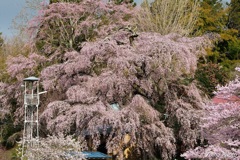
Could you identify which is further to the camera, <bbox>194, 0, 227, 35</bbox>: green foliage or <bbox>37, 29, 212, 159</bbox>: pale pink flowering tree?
<bbox>194, 0, 227, 35</bbox>: green foliage

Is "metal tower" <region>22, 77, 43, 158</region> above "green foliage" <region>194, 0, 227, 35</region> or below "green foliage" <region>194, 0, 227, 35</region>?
below

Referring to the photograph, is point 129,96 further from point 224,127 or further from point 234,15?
point 234,15

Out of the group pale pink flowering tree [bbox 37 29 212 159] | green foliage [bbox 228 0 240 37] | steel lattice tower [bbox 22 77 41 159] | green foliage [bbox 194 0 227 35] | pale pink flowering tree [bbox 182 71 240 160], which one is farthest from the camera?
green foliage [bbox 228 0 240 37]

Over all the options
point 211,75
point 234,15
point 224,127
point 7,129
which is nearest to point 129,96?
point 224,127

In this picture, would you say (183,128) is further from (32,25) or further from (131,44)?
(32,25)

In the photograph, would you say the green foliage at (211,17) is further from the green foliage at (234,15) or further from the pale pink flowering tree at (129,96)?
the pale pink flowering tree at (129,96)

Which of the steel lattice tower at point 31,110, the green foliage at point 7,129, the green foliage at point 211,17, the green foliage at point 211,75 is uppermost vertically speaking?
the green foliage at point 211,17

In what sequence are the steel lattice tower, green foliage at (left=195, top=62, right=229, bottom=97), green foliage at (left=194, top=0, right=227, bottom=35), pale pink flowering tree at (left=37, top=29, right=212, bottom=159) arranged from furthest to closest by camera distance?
green foliage at (left=194, top=0, right=227, bottom=35) < green foliage at (left=195, top=62, right=229, bottom=97) < the steel lattice tower < pale pink flowering tree at (left=37, top=29, right=212, bottom=159)

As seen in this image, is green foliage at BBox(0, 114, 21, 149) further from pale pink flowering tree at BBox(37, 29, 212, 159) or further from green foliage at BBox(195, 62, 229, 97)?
green foliage at BBox(195, 62, 229, 97)

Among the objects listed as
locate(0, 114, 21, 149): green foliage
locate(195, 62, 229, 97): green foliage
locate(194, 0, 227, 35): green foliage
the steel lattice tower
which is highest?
locate(194, 0, 227, 35): green foliage

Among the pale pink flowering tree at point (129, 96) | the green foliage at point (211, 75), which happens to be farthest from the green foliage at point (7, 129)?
the green foliage at point (211, 75)

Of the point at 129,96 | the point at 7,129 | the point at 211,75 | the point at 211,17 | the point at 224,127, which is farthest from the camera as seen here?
the point at 211,17

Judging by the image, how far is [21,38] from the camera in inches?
879

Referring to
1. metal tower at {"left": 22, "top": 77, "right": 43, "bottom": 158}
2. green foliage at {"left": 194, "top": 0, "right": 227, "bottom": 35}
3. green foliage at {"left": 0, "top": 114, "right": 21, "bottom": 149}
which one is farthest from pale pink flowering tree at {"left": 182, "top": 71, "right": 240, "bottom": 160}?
green foliage at {"left": 194, "top": 0, "right": 227, "bottom": 35}
